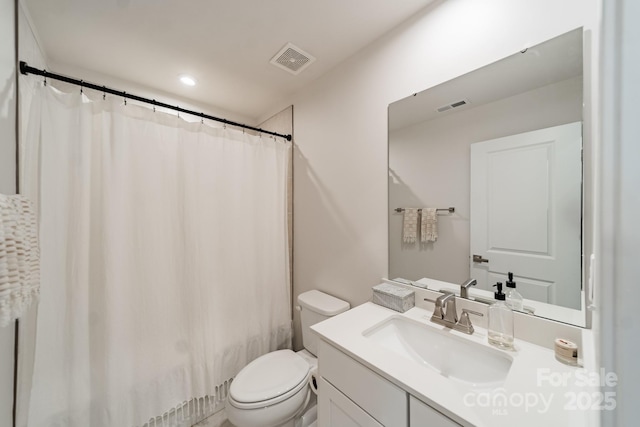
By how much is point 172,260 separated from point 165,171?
54 centimetres

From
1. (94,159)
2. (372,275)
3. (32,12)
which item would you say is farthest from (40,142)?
(372,275)

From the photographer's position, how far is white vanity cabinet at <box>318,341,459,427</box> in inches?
27.7

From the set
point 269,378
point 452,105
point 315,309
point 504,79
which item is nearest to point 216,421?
point 269,378

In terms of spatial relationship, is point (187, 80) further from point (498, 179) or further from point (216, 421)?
point (216, 421)

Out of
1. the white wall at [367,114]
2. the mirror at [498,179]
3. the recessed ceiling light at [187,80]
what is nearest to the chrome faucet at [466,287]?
the mirror at [498,179]

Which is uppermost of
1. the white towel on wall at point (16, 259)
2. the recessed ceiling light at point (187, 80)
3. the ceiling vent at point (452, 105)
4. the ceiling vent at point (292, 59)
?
the ceiling vent at point (292, 59)

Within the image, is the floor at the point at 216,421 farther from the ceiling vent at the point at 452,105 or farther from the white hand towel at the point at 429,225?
the ceiling vent at the point at 452,105

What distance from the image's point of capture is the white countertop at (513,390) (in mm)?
591

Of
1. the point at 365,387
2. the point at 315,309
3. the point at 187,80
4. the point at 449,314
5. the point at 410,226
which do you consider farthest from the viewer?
the point at 187,80

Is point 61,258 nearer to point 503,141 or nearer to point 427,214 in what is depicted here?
point 427,214

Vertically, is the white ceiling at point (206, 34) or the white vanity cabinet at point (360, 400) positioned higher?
the white ceiling at point (206, 34)

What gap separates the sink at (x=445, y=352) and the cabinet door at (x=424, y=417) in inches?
13.0

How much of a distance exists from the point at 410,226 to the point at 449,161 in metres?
0.38

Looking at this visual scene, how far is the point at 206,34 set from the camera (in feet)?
4.39
